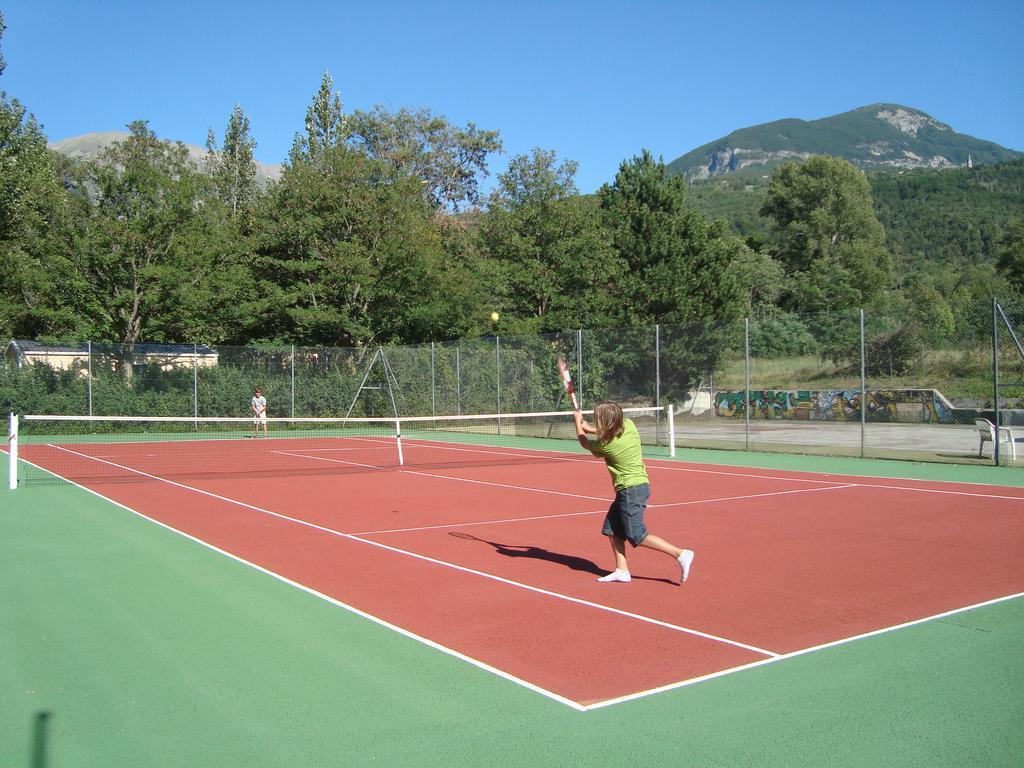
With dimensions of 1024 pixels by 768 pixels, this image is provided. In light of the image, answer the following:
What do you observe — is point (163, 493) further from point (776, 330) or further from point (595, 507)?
point (776, 330)

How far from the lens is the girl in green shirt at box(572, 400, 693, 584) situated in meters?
7.43

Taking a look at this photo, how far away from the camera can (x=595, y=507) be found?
12523mm

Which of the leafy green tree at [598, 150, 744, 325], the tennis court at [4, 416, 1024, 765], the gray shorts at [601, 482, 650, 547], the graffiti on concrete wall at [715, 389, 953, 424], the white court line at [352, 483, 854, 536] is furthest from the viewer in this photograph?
the leafy green tree at [598, 150, 744, 325]

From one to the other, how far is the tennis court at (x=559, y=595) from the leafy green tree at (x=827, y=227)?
5498cm

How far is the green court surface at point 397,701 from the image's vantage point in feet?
13.7

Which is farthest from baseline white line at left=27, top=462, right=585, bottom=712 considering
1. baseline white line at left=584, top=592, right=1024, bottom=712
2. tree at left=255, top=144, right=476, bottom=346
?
tree at left=255, top=144, right=476, bottom=346

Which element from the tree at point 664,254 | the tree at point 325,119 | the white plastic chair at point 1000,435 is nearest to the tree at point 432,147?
the tree at point 325,119

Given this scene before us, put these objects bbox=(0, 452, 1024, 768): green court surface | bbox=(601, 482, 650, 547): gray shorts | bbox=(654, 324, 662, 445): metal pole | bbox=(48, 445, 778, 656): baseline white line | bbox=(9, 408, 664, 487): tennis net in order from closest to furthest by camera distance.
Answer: bbox=(0, 452, 1024, 768): green court surface < bbox=(48, 445, 778, 656): baseline white line < bbox=(601, 482, 650, 547): gray shorts < bbox=(9, 408, 664, 487): tennis net < bbox=(654, 324, 662, 445): metal pole

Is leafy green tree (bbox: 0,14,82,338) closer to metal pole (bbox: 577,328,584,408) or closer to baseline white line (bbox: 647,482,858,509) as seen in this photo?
metal pole (bbox: 577,328,584,408)

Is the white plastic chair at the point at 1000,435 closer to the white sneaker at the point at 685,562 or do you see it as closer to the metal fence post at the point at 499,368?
the white sneaker at the point at 685,562

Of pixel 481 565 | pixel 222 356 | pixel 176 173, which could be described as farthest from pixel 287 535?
pixel 176 173

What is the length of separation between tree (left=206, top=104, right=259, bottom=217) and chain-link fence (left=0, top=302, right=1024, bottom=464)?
2934 centimetres

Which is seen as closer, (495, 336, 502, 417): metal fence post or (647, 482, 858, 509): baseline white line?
(647, 482, 858, 509): baseline white line

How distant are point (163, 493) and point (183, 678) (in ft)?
31.4
